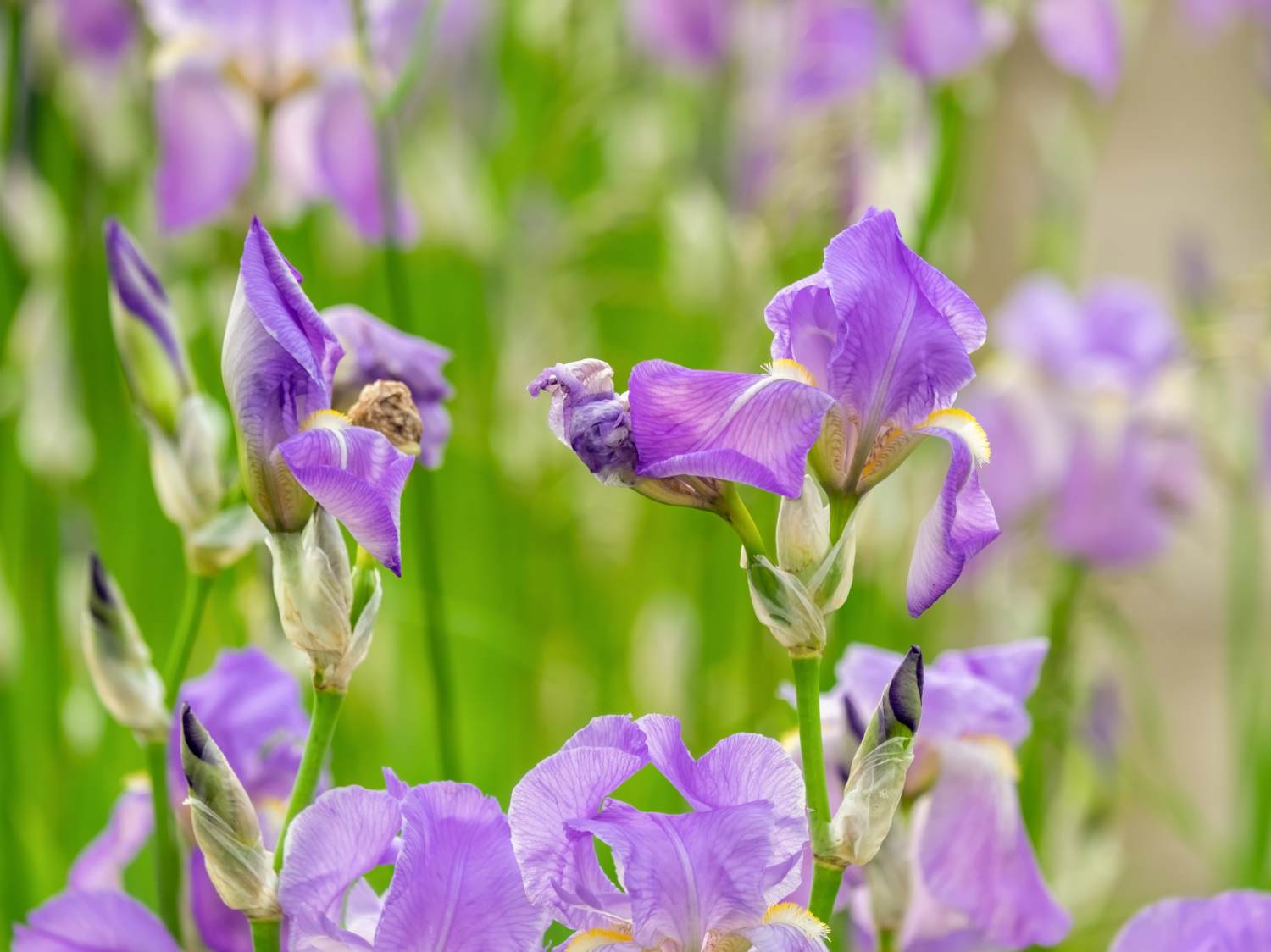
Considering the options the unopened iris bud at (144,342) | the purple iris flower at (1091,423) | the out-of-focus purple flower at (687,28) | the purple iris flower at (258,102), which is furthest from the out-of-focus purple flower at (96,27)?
the purple iris flower at (1091,423)

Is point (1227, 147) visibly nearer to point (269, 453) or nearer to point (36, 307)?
point (36, 307)

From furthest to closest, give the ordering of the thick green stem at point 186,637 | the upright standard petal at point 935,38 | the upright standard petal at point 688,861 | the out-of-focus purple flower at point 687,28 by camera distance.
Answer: the out-of-focus purple flower at point 687,28
the upright standard petal at point 935,38
the thick green stem at point 186,637
the upright standard petal at point 688,861

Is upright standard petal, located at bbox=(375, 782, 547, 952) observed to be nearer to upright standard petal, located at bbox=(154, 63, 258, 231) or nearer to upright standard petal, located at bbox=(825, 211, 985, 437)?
upright standard petal, located at bbox=(825, 211, 985, 437)

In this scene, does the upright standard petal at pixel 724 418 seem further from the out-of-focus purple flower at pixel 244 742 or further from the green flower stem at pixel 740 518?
the out-of-focus purple flower at pixel 244 742

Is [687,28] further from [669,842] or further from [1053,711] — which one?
[669,842]

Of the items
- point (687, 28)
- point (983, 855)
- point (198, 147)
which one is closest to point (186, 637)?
point (983, 855)

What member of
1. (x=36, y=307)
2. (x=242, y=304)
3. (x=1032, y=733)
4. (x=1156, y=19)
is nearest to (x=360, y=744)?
(x=36, y=307)
